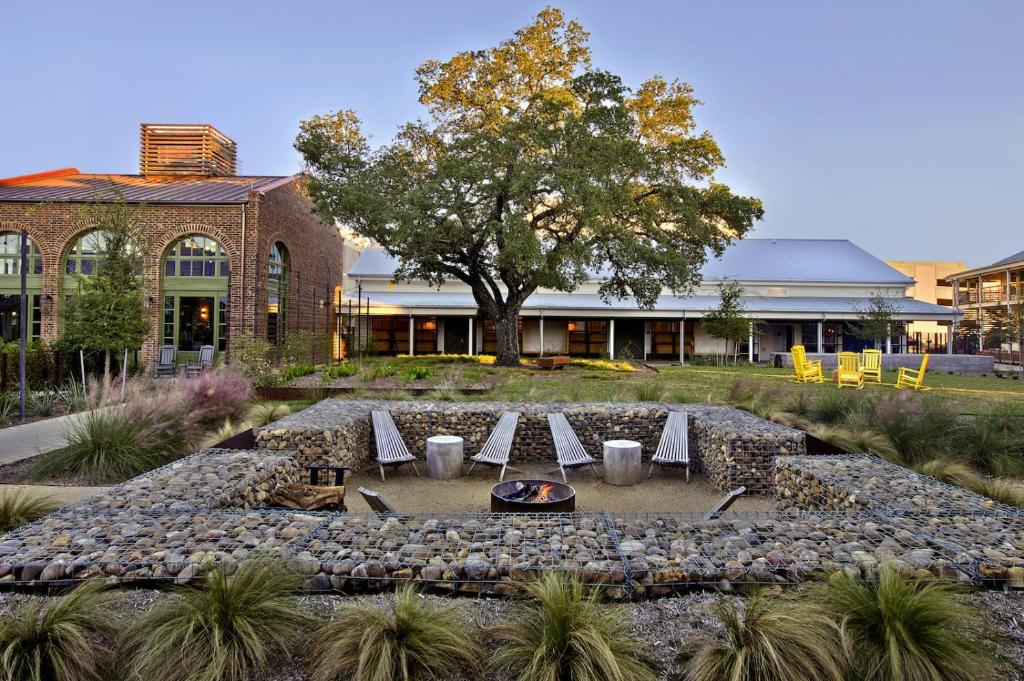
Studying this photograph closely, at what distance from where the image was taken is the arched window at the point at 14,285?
1758 centimetres

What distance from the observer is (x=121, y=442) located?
20.1ft

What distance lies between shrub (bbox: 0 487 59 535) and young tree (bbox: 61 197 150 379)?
9018 millimetres

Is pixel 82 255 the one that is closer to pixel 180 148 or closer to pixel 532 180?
pixel 180 148

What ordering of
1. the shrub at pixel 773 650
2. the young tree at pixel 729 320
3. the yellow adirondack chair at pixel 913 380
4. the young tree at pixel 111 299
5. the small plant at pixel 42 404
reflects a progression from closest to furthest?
the shrub at pixel 773 650 → the small plant at pixel 42 404 → the young tree at pixel 111 299 → the yellow adirondack chair at pixel 913 380 → the young tree at pixel 729 320

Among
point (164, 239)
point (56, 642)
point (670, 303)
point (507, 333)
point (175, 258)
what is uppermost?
point (164, 239)

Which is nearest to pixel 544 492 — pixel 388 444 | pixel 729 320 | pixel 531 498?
pixel 531 498

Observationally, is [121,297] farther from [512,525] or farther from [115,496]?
[512,525]

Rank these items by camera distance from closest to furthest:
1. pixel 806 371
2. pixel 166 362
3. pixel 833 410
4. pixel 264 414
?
pixel 264 414 → pixel 833 410 → pixel 806 371 → pixel 166 362

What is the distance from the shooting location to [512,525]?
12.2 feet

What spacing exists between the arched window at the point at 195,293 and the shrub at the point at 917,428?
17.3 metres

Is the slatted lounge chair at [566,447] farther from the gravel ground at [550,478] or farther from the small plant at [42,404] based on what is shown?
the small plant at [42,404]

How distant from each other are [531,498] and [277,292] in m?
17.1

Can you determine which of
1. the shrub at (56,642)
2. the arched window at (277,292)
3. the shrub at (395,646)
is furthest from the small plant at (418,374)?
the shrub at (395,646)

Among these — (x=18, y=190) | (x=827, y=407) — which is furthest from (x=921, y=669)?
(x=18, y=190)
